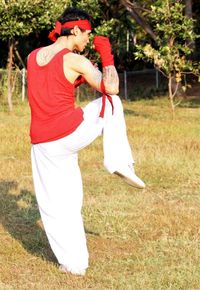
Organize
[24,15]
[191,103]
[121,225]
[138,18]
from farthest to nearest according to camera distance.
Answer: [138,18]
[191,103]
[24,15]
[121,225]

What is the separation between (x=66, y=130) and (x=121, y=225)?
189 centimetres

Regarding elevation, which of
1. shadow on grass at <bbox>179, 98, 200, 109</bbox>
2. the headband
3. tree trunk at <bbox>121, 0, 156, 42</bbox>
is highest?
the headband

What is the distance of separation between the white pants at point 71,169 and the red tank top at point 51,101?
0.07 meters

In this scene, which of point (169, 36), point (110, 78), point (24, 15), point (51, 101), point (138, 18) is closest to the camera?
point (110, 78)

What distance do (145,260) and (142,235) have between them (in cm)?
84

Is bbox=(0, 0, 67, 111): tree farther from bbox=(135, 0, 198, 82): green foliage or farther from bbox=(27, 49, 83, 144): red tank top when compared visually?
bbox=(27, 49, 83, 144): red tank top

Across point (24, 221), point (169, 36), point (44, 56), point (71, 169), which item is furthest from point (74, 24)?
point (169, 36)

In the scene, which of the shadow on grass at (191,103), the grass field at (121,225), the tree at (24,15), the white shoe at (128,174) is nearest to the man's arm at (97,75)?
the white shoe at (128,174)

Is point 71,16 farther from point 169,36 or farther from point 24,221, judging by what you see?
point 169,36

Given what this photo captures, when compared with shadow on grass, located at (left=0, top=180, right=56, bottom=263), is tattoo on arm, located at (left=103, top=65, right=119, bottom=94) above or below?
above

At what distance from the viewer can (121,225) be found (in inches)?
271

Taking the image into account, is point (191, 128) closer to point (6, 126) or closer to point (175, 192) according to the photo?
point (6, 126)

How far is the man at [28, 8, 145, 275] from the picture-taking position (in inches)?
204

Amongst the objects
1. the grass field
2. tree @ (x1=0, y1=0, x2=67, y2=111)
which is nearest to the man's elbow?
the grass field
